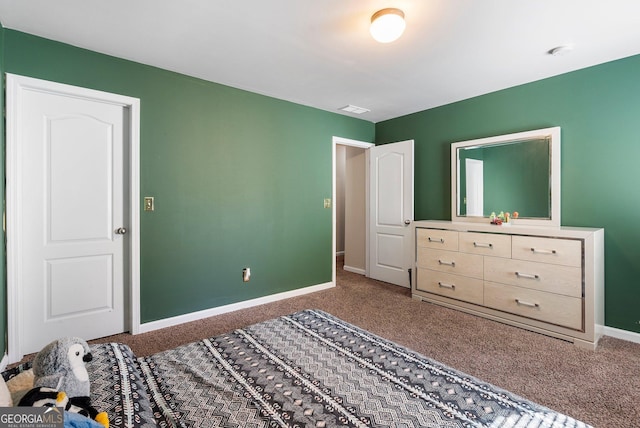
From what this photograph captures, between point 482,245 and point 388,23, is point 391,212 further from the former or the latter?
point 388,23

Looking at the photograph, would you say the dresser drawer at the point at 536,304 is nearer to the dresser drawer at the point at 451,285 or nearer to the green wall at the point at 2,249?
the dresser drawer at the point at 451,285

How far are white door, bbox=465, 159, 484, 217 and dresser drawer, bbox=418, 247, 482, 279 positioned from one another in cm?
62

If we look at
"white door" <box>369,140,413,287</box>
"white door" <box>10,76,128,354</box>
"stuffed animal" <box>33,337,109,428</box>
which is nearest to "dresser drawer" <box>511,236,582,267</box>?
"white door" <box>369,140,413,287</box>

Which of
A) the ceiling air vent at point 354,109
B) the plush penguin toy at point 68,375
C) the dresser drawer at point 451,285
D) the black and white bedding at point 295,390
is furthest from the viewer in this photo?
the ceiling air vent at point 354,109

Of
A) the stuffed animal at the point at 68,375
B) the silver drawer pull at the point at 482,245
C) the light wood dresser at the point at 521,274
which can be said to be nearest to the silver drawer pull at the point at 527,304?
the light wood dresser at the point at 521,274

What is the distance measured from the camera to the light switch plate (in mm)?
2861

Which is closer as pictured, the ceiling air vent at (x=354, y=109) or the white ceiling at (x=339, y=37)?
the white ceiling at (x=339, y=37)

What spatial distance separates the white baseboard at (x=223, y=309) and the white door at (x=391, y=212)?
94 centimetres

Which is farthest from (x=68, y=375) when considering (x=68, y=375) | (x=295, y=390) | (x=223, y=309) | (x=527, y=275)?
(x=527, y=275)

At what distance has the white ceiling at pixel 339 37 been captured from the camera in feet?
6.64

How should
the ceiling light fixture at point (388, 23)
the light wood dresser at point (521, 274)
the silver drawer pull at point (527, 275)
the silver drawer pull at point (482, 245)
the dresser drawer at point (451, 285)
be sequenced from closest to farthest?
the ceiling light fixture at point (388, 23), the light wood dresser at point (521, 274), the silver drawer pull at point (527, 275), the silver drawer pull at point (482, 245), the dresser drawer at point (451, 285)

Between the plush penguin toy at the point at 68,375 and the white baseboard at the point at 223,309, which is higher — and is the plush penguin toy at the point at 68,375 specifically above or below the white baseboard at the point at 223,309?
above

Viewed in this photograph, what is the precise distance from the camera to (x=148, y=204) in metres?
2.88

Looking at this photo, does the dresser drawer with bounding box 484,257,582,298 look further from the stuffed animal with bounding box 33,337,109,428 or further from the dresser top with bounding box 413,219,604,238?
the stuffed animal with bounding box 33,337,109,428
